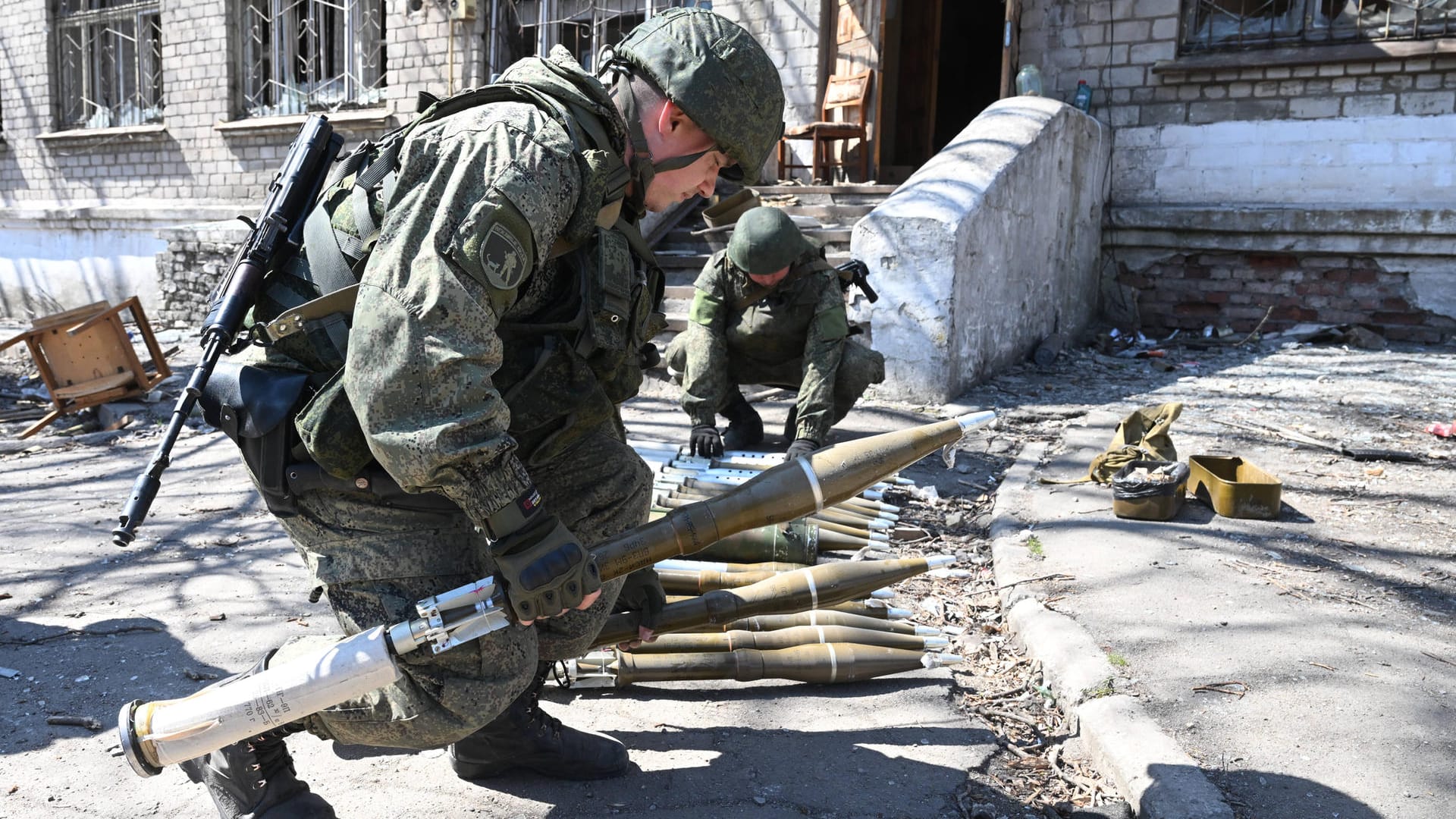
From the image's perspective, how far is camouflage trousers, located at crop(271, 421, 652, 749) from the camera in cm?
208

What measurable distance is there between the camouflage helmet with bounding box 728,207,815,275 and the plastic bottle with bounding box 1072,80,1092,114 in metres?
5.69

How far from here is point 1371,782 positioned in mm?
2371

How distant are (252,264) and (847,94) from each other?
874cm

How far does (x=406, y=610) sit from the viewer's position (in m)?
2.12

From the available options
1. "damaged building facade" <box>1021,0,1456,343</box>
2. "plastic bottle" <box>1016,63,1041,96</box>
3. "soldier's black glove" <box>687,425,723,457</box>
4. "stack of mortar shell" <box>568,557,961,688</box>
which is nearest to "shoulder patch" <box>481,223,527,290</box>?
"stack of mortar shell" <box>568,557,961,688</box>

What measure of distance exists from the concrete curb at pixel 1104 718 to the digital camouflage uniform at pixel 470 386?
4.30ft

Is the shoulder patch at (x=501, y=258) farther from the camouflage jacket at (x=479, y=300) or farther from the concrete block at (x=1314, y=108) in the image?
the concrete block at (x=1314, y=108)

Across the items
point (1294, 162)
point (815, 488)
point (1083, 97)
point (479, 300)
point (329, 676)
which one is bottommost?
point (329, 676)

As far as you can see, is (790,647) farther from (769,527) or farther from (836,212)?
(836,212)

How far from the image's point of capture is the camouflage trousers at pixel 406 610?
6.84 feet

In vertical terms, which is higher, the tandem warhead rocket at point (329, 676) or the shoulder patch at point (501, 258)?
the shoulder patch at point (501, 258)

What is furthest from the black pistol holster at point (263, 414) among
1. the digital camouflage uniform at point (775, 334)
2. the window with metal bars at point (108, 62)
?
the window with metal bars at point (108, 62)

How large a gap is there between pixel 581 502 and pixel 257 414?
770mm

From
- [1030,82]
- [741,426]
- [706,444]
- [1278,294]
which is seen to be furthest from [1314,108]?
[706,444]
